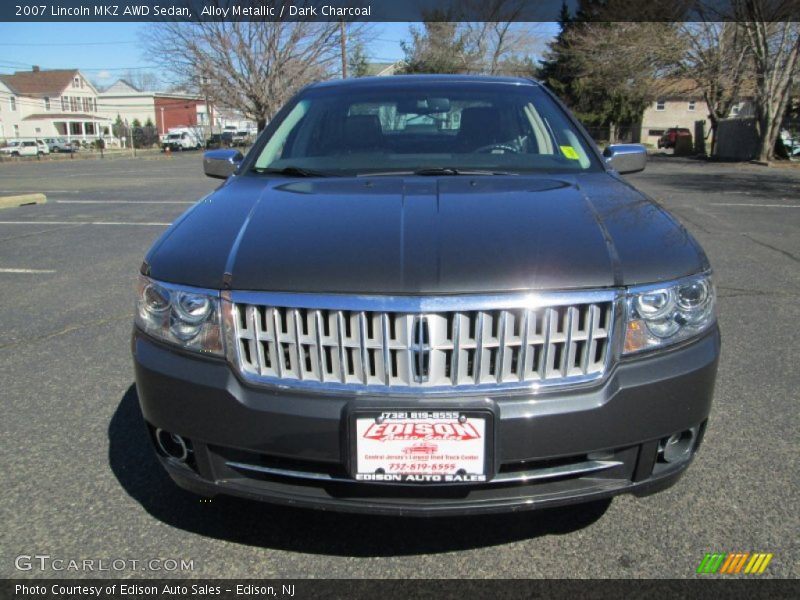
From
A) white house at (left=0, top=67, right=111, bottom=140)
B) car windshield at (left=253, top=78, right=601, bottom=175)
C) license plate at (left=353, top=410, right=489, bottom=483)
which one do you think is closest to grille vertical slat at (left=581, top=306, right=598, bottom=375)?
license plate at (left=353, top=410, right=489, bottom=483)

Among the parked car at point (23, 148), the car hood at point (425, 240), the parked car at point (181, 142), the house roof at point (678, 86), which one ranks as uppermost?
the house roof at point (678, 86)

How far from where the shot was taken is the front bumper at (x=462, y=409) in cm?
190

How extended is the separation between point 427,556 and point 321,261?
3.43ft

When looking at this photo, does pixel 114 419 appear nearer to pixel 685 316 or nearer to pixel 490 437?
pixel 490 437

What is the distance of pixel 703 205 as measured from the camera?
1159 cm

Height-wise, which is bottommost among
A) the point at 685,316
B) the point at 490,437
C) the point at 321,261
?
the point at 490,437

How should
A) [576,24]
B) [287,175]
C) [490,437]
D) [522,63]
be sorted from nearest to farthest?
1. [490,437]
2. [287,175]
3. [576,24]
4. [522,63]

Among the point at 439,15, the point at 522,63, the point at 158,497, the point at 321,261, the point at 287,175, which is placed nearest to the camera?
the point at 321,261

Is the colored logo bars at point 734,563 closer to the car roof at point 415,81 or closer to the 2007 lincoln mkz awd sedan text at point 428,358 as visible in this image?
the 2007 lincoln mkz awd sedan text at point 428,358

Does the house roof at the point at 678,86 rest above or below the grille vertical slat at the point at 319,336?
above

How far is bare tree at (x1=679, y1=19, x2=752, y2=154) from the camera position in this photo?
91.0 ft

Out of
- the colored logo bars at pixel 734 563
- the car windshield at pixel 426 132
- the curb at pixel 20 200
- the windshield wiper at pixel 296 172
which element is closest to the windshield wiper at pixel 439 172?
the car windshield at pixel 426 132

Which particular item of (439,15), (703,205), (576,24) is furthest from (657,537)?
(439,15)

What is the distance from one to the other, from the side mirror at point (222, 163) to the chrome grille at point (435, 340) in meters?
1.95
